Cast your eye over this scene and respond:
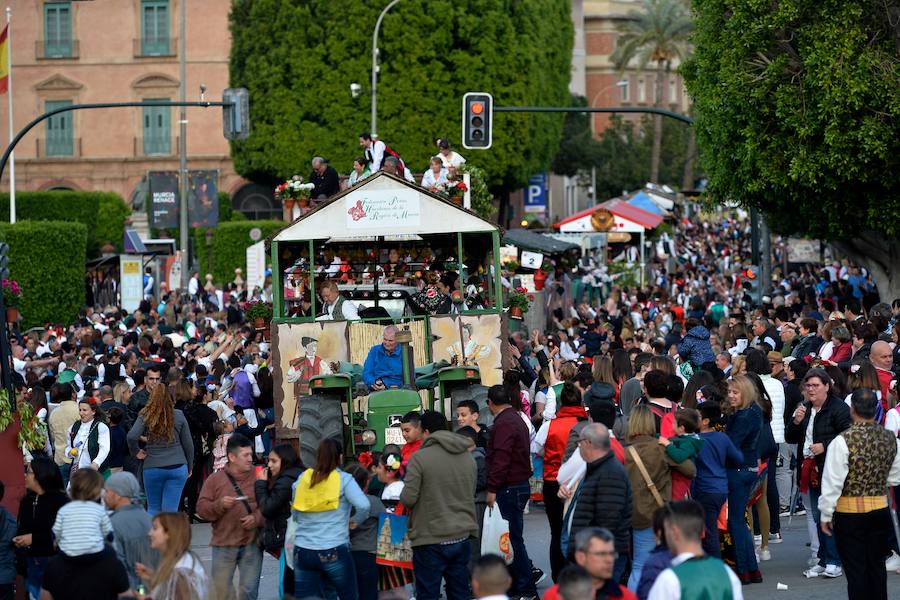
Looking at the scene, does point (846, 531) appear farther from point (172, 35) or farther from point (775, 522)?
point (172, 35)

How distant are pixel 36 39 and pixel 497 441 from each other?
62792 millimetres

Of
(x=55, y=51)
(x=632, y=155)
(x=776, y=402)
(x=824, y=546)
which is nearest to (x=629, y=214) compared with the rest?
(x=776, y=402)

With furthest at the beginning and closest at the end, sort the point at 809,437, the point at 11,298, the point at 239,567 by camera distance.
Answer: the point at 11,298 → the point at 809,437 → the point at 239,567

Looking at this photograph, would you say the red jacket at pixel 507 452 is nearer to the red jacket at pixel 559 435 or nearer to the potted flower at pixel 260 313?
the red jacket at pixel 559 435

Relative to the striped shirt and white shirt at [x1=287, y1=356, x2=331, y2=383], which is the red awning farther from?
the striped shirt

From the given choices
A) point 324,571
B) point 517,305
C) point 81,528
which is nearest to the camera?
point 81,528

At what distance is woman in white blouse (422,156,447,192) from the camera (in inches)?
744

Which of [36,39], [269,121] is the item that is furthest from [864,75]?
[36,39]

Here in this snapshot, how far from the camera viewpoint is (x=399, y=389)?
15055 millimetres

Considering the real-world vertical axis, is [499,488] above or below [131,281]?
below

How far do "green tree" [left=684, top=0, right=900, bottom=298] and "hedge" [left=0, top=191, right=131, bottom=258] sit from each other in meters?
31.2

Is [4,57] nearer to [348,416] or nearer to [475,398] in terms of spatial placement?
[348,416]

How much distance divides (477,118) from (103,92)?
4695cm

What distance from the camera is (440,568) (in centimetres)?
1074
